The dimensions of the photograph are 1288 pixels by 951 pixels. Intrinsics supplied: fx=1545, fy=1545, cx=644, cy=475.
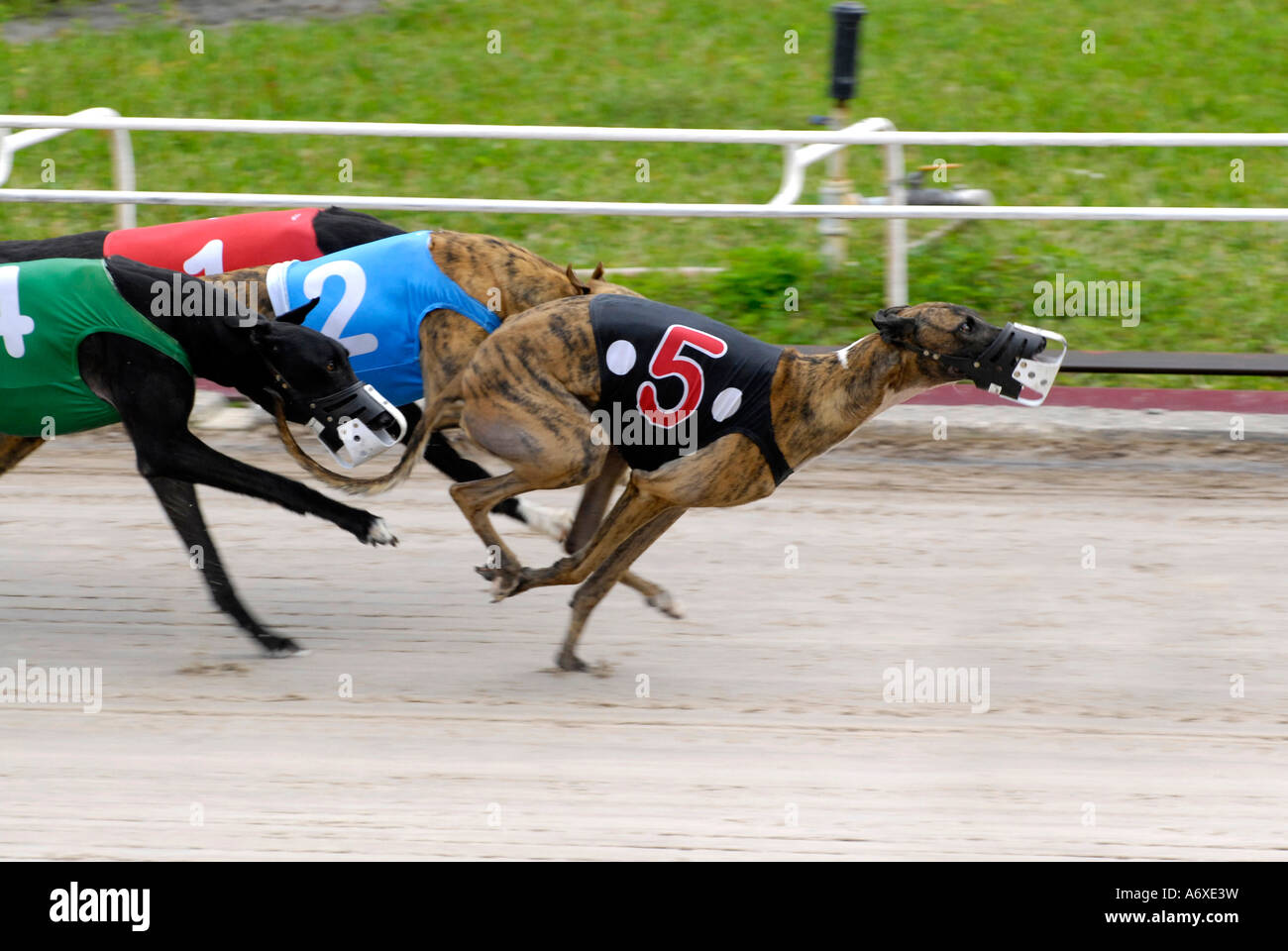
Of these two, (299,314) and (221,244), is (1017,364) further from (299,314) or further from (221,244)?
(221,244)

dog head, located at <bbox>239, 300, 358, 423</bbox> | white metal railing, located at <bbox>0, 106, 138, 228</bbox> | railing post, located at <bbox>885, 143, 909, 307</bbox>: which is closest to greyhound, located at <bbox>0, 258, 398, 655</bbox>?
dog head, located at <bbox>239, 300, 358, 423</bbox>

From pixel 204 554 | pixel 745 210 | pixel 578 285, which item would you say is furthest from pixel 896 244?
pixel 204 554

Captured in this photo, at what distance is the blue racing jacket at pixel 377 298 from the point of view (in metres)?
4.63

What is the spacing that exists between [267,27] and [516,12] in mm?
1947

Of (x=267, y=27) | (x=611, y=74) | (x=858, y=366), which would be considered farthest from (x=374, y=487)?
(x=267, y=27)

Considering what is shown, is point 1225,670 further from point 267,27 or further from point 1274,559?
point 267,27

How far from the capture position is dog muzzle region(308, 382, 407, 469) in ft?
14.4

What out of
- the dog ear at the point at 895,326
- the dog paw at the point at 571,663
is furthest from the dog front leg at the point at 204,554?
the dog ear at the point at 895,326

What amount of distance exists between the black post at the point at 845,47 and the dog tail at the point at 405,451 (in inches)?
148

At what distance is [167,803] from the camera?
3.79 meters

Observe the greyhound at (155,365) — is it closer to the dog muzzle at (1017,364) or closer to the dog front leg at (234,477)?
the dog front leg at (234,477)

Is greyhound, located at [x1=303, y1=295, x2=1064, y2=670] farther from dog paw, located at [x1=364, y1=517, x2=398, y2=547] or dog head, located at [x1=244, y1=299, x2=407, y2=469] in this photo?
dog paw, located at [x1=364, y1=517, x2=398, y2=547]

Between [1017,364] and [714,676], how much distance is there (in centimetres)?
130

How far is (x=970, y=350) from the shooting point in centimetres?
411
